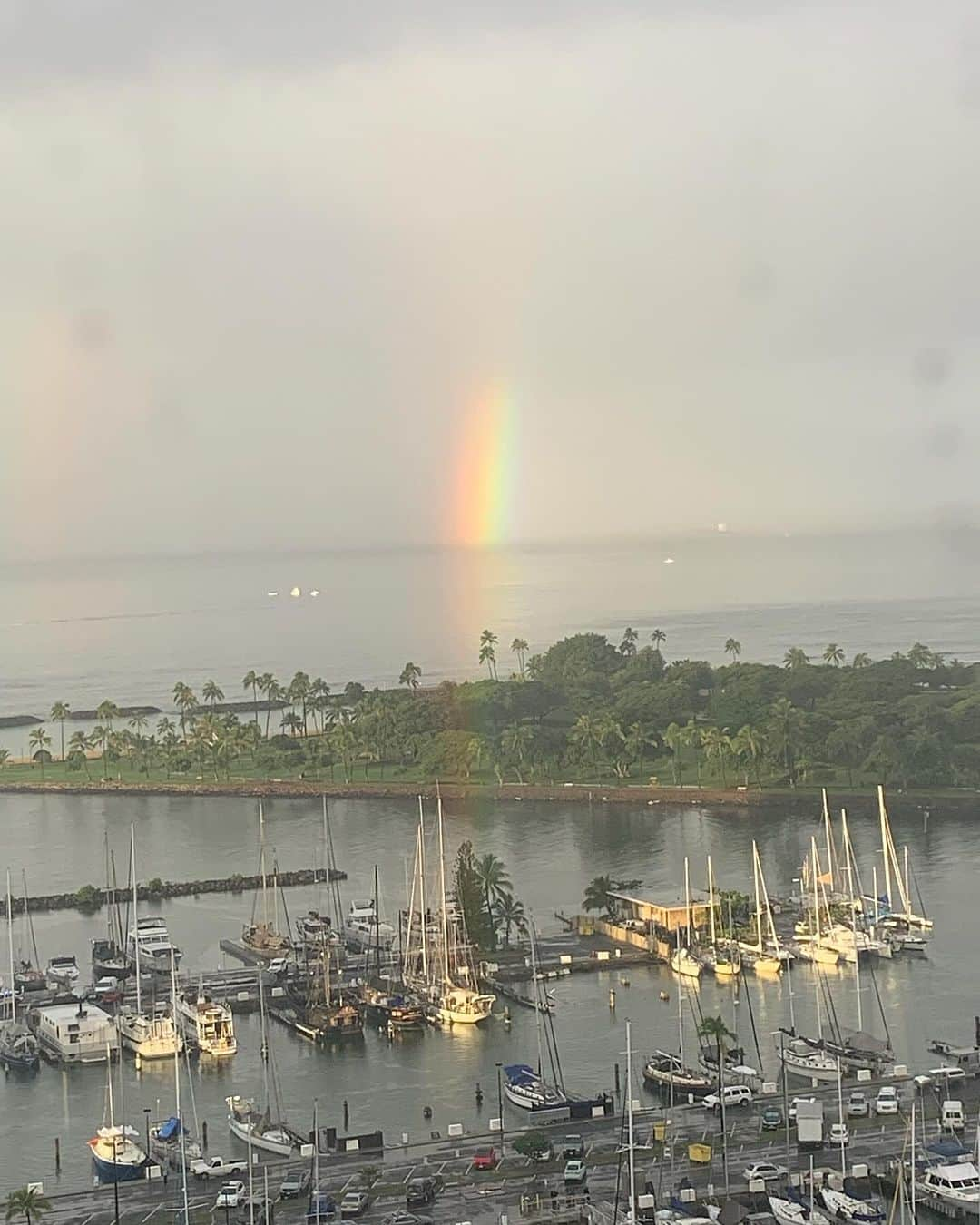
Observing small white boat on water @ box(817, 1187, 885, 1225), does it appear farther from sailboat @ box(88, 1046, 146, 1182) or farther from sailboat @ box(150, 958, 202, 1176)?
sailboat @ box(88, 1046, 146, 1182)

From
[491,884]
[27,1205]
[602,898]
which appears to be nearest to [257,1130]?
[27,1205]

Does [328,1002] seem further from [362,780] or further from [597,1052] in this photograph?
[362,780]

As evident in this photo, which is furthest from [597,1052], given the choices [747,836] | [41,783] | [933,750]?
[41,783]

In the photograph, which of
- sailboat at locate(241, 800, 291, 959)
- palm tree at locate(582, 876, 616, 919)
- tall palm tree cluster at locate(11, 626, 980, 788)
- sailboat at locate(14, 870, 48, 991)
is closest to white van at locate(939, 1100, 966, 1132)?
palm tree at locate(582, 876, 616, 919)

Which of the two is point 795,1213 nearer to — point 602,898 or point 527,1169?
point 527,1169

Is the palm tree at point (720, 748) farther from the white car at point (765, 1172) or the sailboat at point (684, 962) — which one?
the white car at point (765, 1172)
